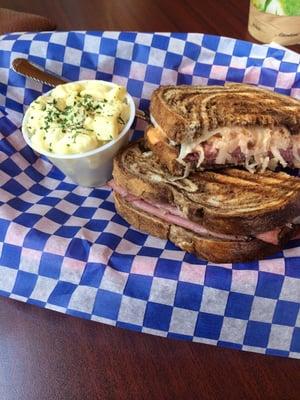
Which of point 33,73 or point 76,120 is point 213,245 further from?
point 33,73

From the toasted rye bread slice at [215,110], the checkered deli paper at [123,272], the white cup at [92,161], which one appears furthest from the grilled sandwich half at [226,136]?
the checkered deli paper at [123,272]

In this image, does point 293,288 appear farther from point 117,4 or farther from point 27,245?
point 117,4

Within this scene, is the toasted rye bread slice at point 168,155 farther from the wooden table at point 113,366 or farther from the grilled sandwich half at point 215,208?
the wooden table at point 113,366

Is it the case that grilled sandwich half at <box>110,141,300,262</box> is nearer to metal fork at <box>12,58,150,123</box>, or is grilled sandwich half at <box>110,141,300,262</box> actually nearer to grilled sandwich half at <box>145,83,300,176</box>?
grilled sandwich half at <box>145,83,300,176</box>

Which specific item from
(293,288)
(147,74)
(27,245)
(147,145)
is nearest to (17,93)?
(147,74)

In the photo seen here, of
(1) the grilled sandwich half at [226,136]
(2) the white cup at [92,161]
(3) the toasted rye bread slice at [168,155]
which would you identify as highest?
(1) the grilled sandwich half at [226,136]

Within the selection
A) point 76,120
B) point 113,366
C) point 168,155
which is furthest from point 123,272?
point 76,120

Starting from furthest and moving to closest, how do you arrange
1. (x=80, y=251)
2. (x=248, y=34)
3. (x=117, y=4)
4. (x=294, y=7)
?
(x=117, y=4) < (x=248, y=34) < (x=294, y=7) < (x=80, y=251)
